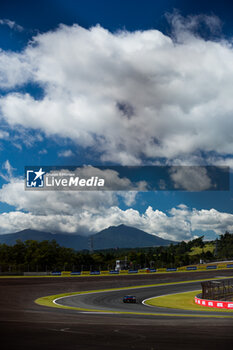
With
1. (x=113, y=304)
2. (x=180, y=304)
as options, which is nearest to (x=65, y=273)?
(x=113, y=304)

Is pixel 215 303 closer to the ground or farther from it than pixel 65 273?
farther from it

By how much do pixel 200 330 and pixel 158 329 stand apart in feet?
7.00

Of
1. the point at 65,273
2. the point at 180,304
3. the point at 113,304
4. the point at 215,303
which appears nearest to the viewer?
the point at 215,303

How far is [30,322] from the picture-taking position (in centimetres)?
2186

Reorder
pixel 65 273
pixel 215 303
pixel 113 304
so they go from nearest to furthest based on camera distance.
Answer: pixel 215 303 < pixel 113 304 < pixel 65 273

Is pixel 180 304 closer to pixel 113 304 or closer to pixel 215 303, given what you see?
pixel 215 303

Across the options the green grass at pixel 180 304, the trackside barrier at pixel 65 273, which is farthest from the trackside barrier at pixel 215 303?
the trackside barrier at pixel 65 273

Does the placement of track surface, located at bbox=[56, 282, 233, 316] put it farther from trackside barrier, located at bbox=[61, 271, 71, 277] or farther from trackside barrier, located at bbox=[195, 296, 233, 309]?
trackside barrier, located at bbox=[61, 271, 71, 277]

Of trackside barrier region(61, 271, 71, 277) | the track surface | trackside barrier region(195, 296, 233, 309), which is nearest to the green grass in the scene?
trackside barrier region(195, 296, 233, 309)

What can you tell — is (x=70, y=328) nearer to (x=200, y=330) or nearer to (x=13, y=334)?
(x=13, y=334)

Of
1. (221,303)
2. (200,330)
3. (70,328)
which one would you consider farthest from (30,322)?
(221,303)

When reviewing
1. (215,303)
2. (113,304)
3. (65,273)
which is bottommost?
(65,273)

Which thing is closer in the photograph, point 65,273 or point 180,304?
point 180,304

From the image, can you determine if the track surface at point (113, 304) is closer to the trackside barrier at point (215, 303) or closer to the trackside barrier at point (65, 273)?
the trackside barrier at point (215, 303)
